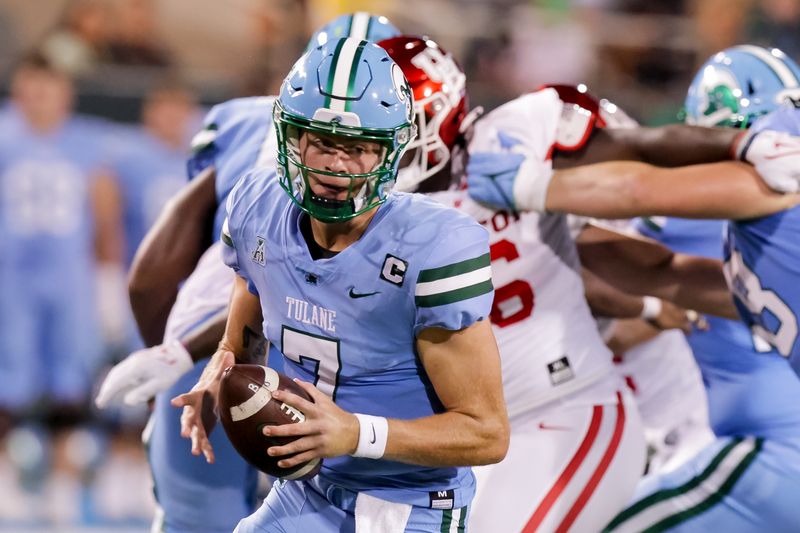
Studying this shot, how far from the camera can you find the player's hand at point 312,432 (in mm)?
2211

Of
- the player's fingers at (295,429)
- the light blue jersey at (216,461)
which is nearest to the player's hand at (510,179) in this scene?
the light blue jersey at (216,461)

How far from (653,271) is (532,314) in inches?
22.0

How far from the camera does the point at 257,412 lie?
2258 millimetres

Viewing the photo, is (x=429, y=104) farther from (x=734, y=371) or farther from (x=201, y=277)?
(x=734, y=371)

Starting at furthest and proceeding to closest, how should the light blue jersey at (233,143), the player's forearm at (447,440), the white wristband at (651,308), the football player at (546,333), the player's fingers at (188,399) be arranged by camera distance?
the white wristband at (651,308), the light blue jersey at (233,143), the football player at (546,333), the player's fingers at (188,399), the player's forearm at (447,440)

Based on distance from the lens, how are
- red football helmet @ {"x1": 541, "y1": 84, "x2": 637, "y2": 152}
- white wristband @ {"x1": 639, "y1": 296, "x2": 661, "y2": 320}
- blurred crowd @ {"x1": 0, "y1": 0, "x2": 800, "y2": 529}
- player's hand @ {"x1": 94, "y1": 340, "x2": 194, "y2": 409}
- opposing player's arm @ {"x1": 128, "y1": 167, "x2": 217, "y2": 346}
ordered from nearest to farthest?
red football helmet @ {"x1": 541, "y1": 84, "x2": 637, "y2": 152} < player's hand @ {"x1": 94, "y1": 340, "x2": 194, "y2": 409} < opposing player's arm @ {"x1": 128, "y1": 167, "x2": 217, "y2": 346} < white wristband @ {"x1": 639, "y1": 296, "x2": 661, "y2": 320} < blurred crowd @ {"x1": 0, "y1": 0, "x2": 800, "y2": 529}

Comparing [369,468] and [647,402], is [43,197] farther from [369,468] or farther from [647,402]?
[369,468]

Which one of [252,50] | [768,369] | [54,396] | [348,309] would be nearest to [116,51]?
[252,50]

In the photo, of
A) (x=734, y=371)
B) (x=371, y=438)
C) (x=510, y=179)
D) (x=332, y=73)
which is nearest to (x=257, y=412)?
(x=371, y=438)

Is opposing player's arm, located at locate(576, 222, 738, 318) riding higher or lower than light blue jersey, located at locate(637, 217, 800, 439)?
A: higher

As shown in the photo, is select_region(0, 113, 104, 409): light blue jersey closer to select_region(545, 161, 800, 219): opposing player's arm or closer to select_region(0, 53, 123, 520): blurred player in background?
select_region(0, 53, 123, 520): blurred player in background

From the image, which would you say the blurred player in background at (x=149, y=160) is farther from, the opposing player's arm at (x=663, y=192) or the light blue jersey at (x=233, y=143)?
the opposing player's arm at (x=663, y=192)

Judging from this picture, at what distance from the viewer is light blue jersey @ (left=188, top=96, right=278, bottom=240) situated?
342 centimetres

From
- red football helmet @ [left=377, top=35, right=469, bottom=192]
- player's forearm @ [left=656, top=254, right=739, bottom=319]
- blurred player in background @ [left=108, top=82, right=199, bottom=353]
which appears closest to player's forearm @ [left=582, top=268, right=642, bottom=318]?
player's forearm @ [left=656, top=254, right=739, bottom=319]
